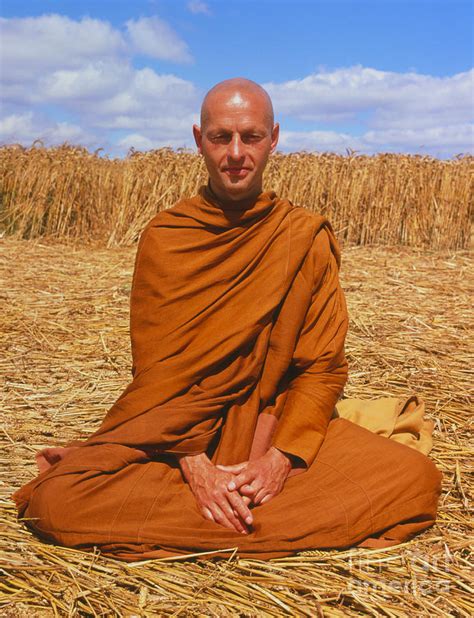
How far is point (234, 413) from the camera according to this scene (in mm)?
2748

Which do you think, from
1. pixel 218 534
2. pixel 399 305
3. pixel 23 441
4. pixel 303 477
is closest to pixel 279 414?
pixel 303 477

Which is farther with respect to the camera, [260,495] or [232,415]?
[232,415]

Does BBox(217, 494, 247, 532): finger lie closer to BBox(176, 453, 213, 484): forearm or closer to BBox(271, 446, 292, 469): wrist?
BBox(176, 453, 213, 484): forearm

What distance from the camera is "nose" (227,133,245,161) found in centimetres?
272

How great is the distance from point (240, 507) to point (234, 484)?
0.08 meters

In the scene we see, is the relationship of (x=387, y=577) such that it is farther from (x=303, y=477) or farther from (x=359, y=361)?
(x=359, y=361)

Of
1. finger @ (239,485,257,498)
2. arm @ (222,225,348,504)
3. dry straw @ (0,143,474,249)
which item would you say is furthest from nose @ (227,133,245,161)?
dry straw @ (0,143,474,249)

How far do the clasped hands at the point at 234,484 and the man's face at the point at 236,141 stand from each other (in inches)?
40.2

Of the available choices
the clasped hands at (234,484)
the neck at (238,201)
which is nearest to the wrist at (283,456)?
the clasped hands at (234,484)

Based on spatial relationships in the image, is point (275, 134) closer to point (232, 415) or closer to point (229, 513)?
point (232, 415)

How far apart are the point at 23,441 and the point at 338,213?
9222 mm

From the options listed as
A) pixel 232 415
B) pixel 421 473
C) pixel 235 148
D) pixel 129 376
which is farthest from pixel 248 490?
pixel 129 376

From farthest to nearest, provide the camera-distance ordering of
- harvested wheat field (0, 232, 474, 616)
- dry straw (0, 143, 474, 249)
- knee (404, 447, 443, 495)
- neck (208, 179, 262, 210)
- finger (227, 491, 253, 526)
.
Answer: dry straw (0, 143, 474, 249)
neck (208, 179, 262, 210)
knee (404, 447, 443, 495)
finger (227, 491, 253, 526)
harvested wheat field (0, 232, 474, 616)

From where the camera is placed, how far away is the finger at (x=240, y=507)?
97.3 inches
